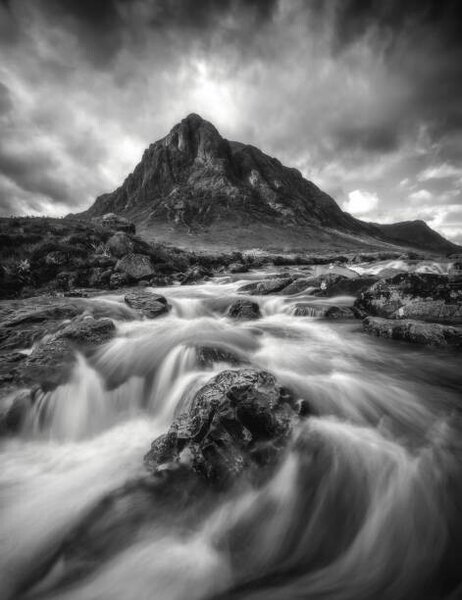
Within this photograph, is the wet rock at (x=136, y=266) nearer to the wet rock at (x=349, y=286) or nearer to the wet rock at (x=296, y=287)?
the wet rock at (x=296, y=287)

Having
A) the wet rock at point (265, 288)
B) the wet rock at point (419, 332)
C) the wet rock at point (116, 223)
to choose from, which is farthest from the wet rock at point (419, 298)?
the wet rock at point (116, 223)

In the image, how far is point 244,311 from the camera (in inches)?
434

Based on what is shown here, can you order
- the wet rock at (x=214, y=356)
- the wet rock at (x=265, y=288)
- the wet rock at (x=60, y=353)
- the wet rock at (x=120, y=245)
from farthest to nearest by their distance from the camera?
the wet rock at (x=120, y=245)
the wet rock at (x=265, y=288)
the wet rock at (x=214, y=356)
the wet rock at (x=60, y=353)

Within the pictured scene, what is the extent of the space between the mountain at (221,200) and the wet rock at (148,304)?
188 ft

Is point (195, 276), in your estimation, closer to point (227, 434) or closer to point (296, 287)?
point (296, 287)

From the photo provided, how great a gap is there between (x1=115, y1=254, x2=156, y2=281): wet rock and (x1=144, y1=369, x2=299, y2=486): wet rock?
48.6 ft

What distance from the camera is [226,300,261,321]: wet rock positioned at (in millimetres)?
10906

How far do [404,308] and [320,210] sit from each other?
11761cm

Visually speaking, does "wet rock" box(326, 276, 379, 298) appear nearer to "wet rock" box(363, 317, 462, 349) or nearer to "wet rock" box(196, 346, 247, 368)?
"wet rock" box(363, 317, 462, 349)

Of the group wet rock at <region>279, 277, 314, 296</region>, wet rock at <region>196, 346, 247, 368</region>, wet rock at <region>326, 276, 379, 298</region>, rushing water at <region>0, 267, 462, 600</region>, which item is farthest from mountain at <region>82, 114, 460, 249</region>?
rushing water at <region>0, 267, 462, 600</region>

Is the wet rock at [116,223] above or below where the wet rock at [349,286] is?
above

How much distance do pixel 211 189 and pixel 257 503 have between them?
10686 centimetres

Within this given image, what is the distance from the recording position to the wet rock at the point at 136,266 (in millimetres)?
17641

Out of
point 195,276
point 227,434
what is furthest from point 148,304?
point 195,276
